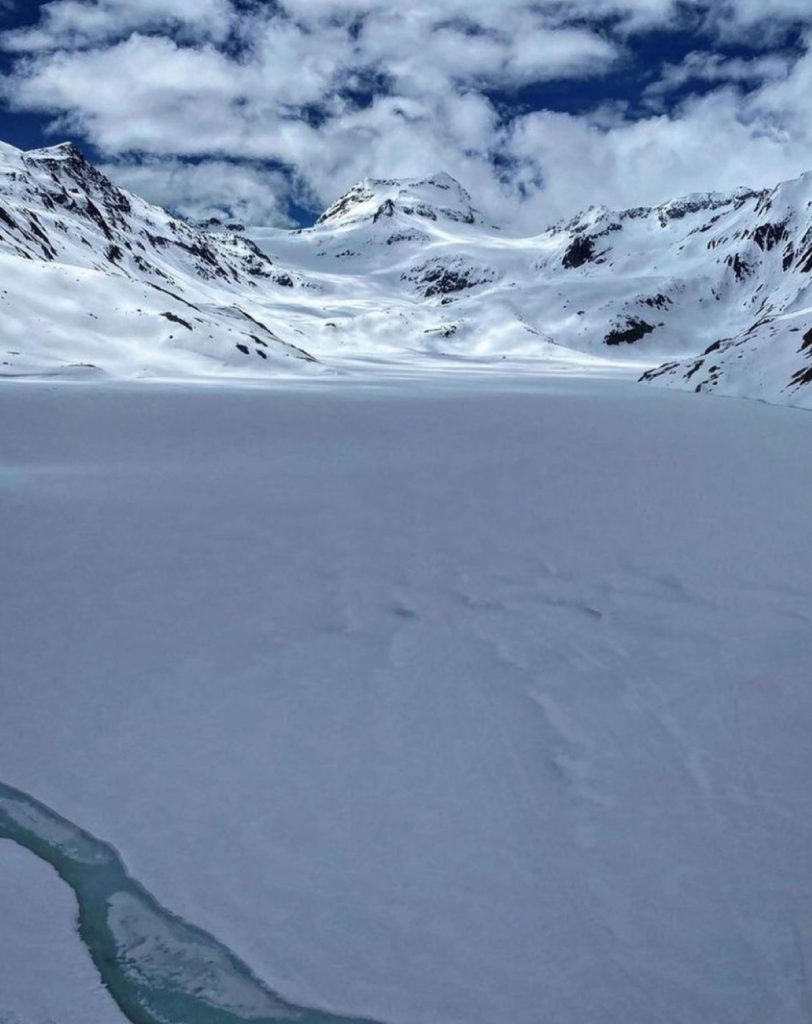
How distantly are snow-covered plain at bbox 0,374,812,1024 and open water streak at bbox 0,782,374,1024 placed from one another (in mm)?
73

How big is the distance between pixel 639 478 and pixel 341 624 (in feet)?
28.0

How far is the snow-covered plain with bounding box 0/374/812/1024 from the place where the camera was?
3.19 metres

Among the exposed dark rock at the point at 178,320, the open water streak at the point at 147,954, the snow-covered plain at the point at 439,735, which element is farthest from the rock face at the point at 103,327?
the open water streak at the point at 147,954

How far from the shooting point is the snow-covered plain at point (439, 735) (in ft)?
10.5

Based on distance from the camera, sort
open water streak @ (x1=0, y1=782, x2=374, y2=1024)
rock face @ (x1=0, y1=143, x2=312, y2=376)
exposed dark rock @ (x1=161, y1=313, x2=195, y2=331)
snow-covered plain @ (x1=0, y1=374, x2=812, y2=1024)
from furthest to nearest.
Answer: exposed dark rock @ (x1=161, y1=313, x2=195, y2=331) → rock face @ (x1=0, y1=143, x2=312, y2=376) → snow-covered plain @ (x1=0, y1=374, x2=812, y2=1024) → open water streak @ (x1=0, y1=782, x2=374, y2=1024)

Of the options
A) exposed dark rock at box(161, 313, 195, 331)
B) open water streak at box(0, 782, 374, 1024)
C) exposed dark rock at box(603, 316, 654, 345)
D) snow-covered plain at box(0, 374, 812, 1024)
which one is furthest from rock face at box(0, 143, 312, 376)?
exposed dark rock at box(603, 316, 654, 345)

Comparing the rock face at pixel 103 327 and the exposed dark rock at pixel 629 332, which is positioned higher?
the exposed dark rock at pixel 629 332

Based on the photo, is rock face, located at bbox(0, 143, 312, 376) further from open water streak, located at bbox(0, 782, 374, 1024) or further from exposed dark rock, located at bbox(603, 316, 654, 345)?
exposed dark rock, located at bbox(603, 316, 654, 345)

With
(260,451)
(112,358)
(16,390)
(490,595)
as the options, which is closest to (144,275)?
Answer: (112,358)

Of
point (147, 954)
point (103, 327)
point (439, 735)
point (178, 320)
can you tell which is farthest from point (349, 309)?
point (147, 954)

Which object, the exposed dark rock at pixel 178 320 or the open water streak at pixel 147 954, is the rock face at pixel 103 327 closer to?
the exposed dark rock at pixel 178 320

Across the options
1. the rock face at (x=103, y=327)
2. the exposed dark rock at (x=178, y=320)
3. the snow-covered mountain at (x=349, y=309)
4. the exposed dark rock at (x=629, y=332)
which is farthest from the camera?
the exposed dark rock at (x=629, y=332)

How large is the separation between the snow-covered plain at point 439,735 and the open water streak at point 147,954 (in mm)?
73

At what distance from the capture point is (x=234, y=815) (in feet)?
13.0
